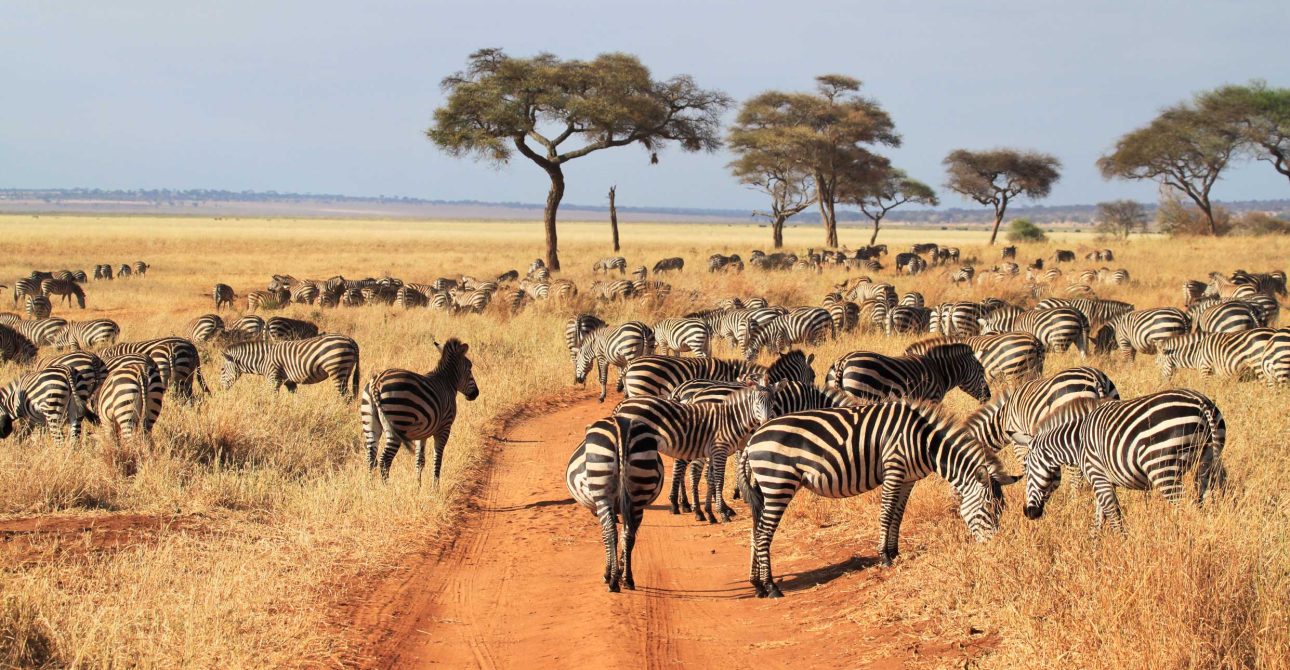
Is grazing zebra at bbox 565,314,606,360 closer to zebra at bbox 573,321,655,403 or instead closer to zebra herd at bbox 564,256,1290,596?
zebra at bbox 573,321,655,403

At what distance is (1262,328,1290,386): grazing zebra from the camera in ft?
37.9

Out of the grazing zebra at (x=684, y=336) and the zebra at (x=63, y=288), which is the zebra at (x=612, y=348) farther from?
the zebra at (x=63, y=288)

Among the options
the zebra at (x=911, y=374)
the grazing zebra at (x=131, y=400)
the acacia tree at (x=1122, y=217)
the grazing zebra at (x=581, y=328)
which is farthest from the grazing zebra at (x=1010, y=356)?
the acacia tree at (x=1122, y=217)

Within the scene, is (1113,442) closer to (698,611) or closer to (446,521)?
(698,611)

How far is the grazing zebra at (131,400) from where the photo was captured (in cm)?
974

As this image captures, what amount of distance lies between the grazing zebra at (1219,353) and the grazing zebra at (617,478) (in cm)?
841

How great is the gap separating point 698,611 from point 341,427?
6195mm

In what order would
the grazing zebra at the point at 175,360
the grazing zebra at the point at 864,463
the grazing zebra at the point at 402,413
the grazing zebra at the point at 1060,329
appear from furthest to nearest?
the grazing zebra at the point at 1060,329 → the grazing zebra at the point at 175,360 → the grazing zebra at the point at 402,413 → the grazing zebra at the point at 864,463

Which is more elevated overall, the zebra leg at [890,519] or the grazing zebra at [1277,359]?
the grazing zebra at [1277,359]

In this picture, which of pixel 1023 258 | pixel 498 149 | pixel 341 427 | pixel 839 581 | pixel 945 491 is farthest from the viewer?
pixel 1023 258

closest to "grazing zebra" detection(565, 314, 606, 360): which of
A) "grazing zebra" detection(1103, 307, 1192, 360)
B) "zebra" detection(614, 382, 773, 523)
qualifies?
"grazing zebra" detection(1103, 307, 1192, 360)

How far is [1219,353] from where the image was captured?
12555 millimetres

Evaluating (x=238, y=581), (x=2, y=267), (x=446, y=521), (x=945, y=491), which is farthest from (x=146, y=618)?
(x=2, y=267)

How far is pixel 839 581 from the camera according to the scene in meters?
7.14
